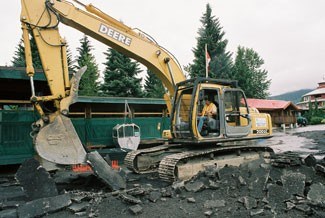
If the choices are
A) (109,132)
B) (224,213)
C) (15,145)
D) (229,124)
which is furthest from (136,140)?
(224,213)

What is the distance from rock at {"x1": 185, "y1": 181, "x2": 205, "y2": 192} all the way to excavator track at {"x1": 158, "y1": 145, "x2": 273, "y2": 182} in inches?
34.1

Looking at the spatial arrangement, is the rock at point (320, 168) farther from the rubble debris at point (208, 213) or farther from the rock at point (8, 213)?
the rock at point (8, 213)

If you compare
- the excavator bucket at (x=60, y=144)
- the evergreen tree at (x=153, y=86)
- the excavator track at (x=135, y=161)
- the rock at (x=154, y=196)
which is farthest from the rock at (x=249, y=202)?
the evergreen tree at (x=153, y=86)

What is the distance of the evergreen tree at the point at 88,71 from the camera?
3469 centimetres

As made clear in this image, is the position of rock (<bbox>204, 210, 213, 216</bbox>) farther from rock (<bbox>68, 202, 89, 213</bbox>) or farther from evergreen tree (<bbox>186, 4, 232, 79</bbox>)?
evergreen tree (<bbox>186, 4, 232, 79</bbox>)

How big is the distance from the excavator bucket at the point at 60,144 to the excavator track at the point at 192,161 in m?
2.04

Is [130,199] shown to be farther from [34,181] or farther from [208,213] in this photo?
[34,181]

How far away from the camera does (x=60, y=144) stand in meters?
6.16

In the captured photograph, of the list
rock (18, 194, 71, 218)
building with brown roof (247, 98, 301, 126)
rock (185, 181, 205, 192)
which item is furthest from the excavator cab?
building with brown roof (247, 98, 301, 126)

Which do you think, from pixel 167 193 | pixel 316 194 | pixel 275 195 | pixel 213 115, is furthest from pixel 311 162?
pixel 167 193

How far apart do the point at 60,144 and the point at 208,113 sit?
13.2 feet

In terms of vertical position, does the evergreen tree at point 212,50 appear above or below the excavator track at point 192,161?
above

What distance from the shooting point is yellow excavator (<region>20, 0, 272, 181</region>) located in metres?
6.37

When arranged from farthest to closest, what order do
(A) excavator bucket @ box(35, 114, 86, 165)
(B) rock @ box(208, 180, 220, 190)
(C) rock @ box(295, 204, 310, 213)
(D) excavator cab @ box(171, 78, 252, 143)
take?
(D) excavator cab @ box(171, 78, 252, 143) < (B) rock @ box(208, 180, 220, 190) < (A) excavator bucket @ box(35, 114, 86, 165) < (C) rock @ box(295, 204, 310, 213)
